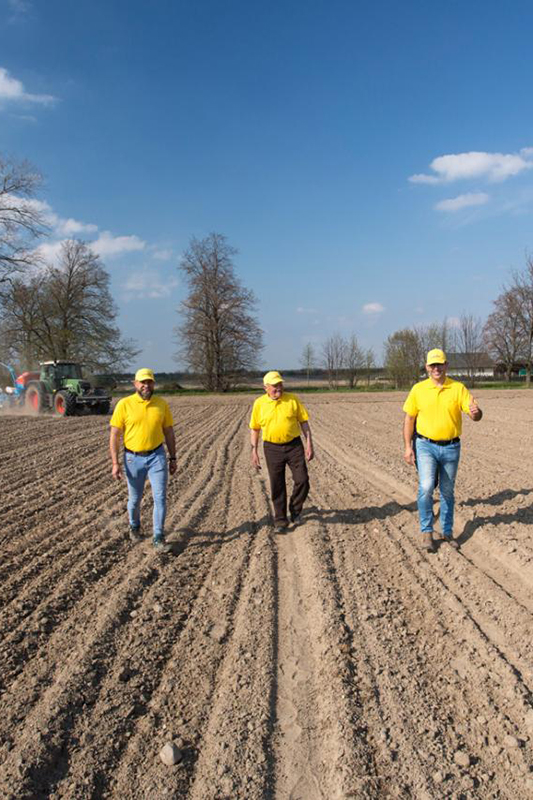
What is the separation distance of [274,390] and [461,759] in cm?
368

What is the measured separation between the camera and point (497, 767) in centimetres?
236

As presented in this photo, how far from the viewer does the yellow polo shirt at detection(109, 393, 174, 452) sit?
16.6ft

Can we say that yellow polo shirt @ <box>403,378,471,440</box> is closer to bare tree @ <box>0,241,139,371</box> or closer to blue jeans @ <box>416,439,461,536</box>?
blue jeans @ <box>416,439,461,536</box>

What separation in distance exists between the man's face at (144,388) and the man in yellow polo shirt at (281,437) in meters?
1.15

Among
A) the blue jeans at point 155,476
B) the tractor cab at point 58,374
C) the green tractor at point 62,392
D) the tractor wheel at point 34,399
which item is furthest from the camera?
the tractor wheel at point 34,399

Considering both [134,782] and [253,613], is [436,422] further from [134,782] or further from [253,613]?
[134,782]

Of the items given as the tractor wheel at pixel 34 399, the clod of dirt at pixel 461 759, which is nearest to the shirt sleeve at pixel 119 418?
the clod of dirt at pixel 461 759

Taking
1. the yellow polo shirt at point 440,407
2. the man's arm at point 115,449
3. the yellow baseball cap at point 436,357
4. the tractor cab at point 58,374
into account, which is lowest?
the man's arm at point 115,449

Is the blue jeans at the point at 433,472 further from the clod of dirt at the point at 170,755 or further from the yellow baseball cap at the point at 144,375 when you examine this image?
the clod of dirt at the point at 170,755

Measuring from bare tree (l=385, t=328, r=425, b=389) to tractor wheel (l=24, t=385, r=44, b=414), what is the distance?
35.5 meters

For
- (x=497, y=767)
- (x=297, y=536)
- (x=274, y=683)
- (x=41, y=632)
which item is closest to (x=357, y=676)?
(x=274, y=683)

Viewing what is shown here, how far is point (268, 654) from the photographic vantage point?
130 inches

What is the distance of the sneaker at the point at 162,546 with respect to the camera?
502 centimetres

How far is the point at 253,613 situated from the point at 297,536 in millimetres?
1757
